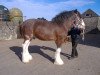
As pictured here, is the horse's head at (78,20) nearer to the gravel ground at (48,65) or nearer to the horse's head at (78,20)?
the horse's head at (78,20)

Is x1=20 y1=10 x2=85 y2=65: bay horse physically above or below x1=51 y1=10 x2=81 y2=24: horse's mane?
below

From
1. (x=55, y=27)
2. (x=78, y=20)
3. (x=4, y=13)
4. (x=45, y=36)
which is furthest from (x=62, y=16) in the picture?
(x=4, y=13)

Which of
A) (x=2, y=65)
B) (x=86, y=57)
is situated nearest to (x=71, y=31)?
(x=86, y=57)

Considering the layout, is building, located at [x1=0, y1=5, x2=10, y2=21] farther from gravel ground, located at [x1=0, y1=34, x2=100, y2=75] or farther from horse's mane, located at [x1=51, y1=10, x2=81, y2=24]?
horse's mane, located at [x1=51, y1=10, x2=81, y2=24]

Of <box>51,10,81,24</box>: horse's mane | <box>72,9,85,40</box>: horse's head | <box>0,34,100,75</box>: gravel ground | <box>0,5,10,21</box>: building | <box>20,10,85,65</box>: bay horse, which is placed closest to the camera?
<box>0,34,100,75</box>: gravel ground

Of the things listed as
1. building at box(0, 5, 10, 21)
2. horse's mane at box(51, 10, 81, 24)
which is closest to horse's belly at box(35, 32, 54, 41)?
horse's mane at box(51, 10, 81, 24)

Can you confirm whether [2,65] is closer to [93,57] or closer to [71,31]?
[71,31]

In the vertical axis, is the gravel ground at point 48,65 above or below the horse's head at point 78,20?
below

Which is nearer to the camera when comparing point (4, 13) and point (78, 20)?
point (78, 20)

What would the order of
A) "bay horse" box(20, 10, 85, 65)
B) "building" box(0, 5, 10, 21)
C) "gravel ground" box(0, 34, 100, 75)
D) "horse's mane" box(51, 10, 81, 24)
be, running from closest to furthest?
1. "gravel ground" box(0, 34, 100, 75)
2. "bay horse" box(20, 10, 85, 65)
3. "horse's mane" box(51, 10, 81, 24)
4. "building" box(0, 5, 10, 21)

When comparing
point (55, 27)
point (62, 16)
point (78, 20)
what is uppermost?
point (62, 16)

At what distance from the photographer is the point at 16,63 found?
1238 cm

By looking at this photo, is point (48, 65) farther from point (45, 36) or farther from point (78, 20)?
point (78, 20)

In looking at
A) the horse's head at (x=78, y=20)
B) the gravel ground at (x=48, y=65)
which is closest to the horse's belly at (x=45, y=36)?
the gravel ground at (x=48, y=65)
